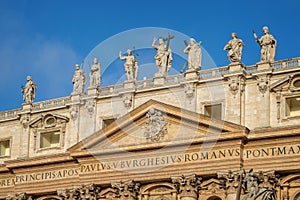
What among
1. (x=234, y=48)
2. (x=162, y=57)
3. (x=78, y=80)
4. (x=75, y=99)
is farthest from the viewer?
(x=78, y=80)

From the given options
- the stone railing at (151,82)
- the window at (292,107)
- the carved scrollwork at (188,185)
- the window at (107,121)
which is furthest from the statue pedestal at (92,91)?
the window at (292,107)

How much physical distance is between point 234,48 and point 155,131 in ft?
23.0

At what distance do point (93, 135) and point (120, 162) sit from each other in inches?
104

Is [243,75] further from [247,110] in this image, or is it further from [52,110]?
[52,110]

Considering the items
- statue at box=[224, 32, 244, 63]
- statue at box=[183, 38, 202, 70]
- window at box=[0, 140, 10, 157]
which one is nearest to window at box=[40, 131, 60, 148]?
window at box=[0, 140, 10, 157]

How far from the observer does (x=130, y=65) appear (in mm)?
55500

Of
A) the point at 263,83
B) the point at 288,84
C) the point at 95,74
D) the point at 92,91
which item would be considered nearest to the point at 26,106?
the point at 92,91

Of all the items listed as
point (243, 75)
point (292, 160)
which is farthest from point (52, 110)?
point (292, 160)

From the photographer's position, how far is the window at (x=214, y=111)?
5147 cm

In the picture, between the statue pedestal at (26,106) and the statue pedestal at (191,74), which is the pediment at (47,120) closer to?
the statue pedestal at (26,106)

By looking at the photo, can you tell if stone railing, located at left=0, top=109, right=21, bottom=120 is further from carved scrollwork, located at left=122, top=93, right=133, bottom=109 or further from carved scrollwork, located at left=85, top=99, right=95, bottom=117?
carved scrollwork, located at left=122, top=93, right=133, bottom=109

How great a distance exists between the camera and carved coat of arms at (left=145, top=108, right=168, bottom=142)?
52188mm

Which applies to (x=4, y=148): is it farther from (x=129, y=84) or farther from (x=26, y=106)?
(x=129, y=84)

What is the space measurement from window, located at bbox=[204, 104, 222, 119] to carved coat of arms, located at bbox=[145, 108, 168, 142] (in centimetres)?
269
